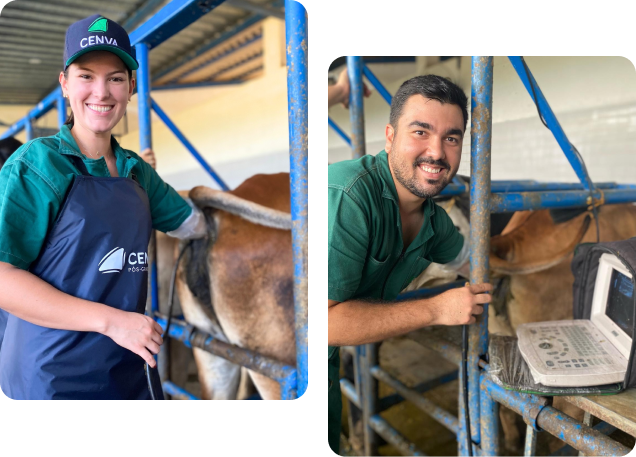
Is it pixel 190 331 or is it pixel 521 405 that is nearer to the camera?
pixel 521 405

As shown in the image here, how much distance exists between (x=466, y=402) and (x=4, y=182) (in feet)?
3.32

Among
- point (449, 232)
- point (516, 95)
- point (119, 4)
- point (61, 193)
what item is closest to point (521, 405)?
point (449, 232)

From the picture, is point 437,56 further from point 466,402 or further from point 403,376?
point 403,376

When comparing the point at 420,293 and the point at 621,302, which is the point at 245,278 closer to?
the point at 420,293

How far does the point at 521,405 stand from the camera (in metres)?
0.77

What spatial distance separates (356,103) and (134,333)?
25.3 inches

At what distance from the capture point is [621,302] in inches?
32.0

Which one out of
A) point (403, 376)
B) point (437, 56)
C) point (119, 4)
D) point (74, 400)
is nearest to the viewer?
point (437, 56)

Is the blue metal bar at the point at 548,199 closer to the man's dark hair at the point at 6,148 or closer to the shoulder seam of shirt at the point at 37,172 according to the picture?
the shoulder seam of shirt at the point at 37,172

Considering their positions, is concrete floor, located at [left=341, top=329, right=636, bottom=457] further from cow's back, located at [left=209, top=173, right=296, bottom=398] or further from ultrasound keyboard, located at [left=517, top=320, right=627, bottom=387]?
ultrasound keyboard, located at [left=517, top=320, right=627, bottom=387]

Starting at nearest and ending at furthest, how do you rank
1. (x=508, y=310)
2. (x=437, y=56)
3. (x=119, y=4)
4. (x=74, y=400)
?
1. (x=437, y=56)
2. (x=74, y=400)
3. (x=508, y=310)
4. (x=119, y=4)

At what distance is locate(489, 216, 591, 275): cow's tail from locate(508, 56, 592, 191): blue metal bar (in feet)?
0.65

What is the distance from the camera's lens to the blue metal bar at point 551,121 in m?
0.77

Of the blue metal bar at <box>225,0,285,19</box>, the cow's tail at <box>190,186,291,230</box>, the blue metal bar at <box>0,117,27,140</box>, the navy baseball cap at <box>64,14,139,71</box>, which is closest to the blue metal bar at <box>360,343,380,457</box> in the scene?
the cow's tail at <box>190,186,291,230</box>
